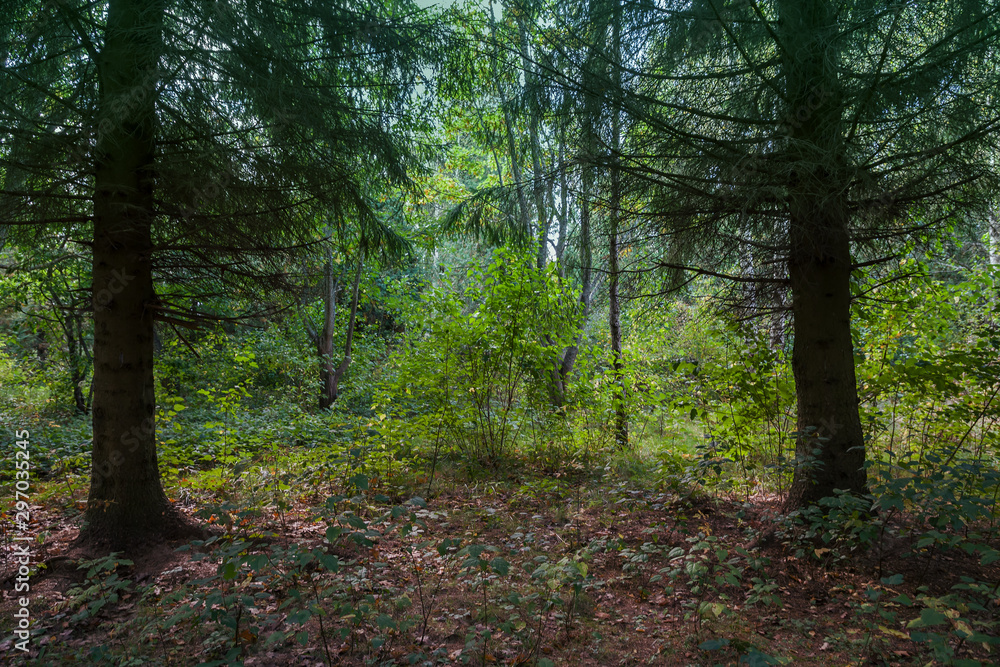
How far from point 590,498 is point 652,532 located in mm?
1130

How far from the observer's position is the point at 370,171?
4.81 metres

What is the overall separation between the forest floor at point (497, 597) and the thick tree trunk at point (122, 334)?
0.35 m

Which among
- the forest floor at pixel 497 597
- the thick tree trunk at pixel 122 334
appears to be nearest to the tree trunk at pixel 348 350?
the forest floor at pixel 497 597

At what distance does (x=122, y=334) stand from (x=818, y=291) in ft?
17.1

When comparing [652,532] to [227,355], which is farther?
[227,355]

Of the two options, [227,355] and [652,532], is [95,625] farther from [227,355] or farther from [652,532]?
[227,355]

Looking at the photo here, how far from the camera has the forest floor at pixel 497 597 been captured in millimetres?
2701

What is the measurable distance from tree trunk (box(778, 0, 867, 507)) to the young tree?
9.46 feet

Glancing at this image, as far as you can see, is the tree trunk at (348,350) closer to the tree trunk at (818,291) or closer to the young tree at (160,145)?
the young tree at (160,145)

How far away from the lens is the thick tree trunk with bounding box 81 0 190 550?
3865 mm

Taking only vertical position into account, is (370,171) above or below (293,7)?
below

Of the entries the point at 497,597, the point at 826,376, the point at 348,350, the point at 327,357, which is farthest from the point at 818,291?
→ the point at 348,350

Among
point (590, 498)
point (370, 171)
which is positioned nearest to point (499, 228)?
point (370, 171)

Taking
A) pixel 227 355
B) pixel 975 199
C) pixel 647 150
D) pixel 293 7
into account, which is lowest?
pixel 227 355
